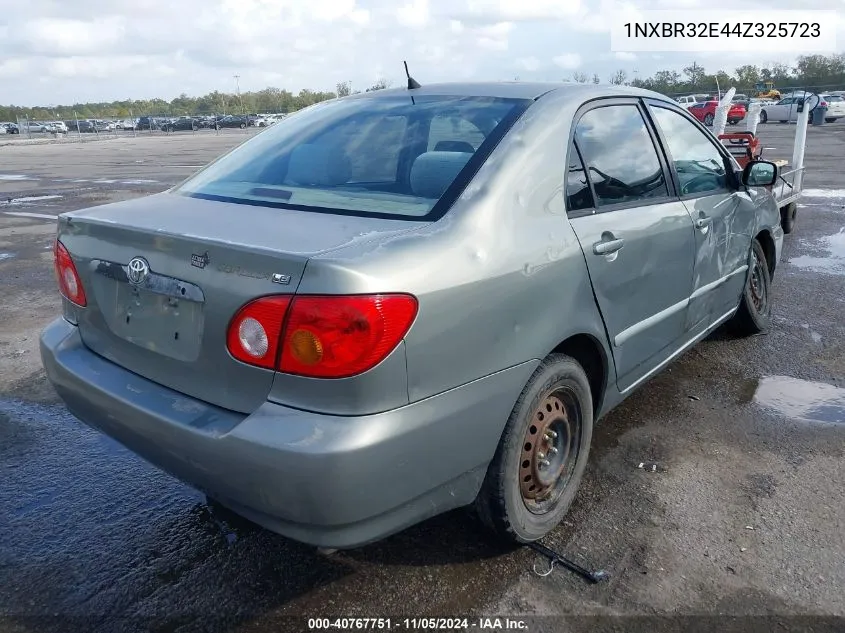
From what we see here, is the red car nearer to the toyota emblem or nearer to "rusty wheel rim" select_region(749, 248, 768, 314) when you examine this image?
"rusty wheel rim" select_region(749, 248, 768, 314)

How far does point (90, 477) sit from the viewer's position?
3.21 m

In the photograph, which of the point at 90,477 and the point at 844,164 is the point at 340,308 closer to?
the point at 90,477

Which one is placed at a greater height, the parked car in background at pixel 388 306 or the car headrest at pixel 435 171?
the car headrest at pixel 435 171

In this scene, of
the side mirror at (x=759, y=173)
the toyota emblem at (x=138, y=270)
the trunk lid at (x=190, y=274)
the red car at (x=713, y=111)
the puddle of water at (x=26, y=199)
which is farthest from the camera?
the red car at (x=713, y=111)

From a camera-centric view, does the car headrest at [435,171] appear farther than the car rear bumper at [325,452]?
Yes

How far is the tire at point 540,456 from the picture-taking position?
2.39m

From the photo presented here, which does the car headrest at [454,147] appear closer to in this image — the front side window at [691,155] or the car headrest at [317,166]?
the car headrest at [317,166]

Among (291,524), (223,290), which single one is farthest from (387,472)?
(223,290)

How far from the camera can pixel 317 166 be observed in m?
2.88

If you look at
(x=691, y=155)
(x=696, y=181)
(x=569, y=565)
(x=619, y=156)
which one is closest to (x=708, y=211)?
(x=696, y=181)

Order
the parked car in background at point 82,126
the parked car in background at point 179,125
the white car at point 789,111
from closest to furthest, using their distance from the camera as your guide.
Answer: the white car at point 789,111
the parked car in background at point 179,125
the parked car in background at point 82,126

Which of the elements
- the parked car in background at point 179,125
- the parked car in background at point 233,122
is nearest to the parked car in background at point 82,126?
the parked car in background at point 179,125

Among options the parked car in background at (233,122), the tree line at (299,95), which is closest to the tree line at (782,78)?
the tree line at (299,95)

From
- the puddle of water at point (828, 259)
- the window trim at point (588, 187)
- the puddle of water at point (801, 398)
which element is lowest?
the puddle of water at point (828, 259)
